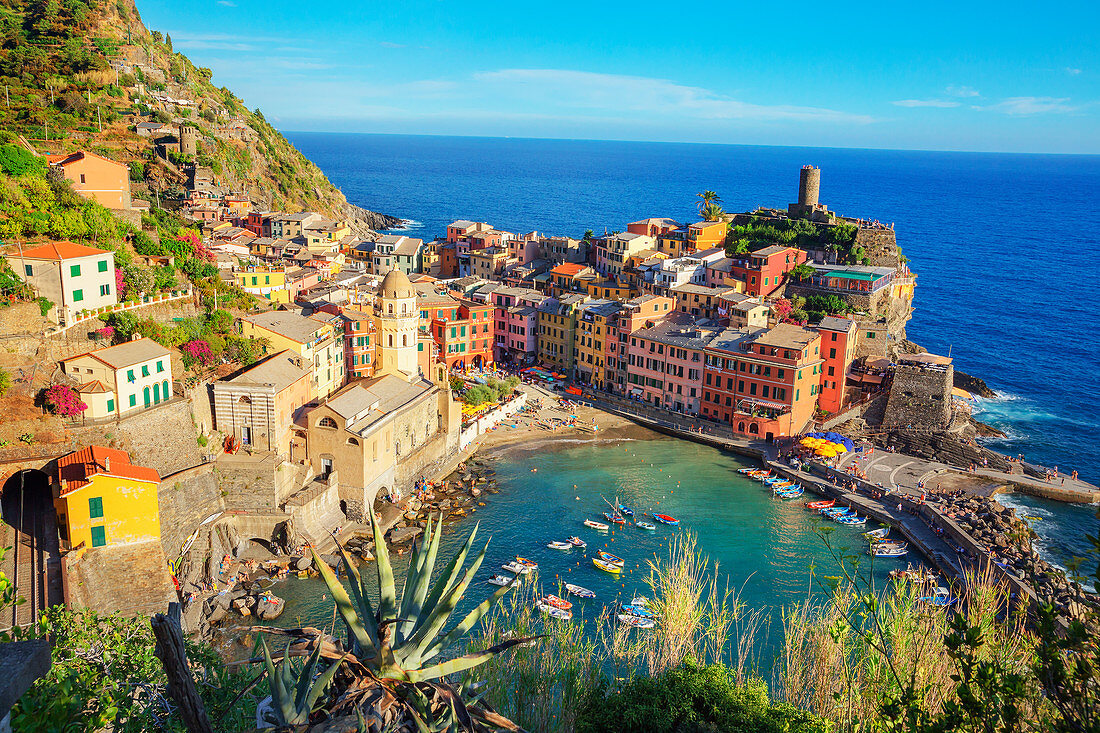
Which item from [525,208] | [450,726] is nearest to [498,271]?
[450,726]

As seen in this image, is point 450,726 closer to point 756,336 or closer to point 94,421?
point 94,421

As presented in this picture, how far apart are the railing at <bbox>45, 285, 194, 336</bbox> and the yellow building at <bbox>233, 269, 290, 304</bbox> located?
7.99 meters

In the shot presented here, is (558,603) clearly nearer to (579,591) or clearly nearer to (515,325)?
(579,591)

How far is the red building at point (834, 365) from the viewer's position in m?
47.3

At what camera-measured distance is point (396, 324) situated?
40562 millimetres

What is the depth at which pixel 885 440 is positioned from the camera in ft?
151

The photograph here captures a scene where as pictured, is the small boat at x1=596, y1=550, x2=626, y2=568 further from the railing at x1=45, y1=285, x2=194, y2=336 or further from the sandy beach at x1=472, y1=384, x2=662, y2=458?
the railing at x1=45, y1=285, x2=194, y2=336

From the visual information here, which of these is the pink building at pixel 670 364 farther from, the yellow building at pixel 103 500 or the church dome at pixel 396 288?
the yellow building at pixel 103 500

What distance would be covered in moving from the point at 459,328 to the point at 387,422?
58.7 feet

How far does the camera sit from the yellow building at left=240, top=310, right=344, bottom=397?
36.2 metres

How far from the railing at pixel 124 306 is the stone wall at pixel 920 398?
3863 centimetres

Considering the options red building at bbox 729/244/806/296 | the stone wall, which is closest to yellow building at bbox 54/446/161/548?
the stone wall

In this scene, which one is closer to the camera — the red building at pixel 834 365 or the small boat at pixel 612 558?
the small boat at pixel 612 558

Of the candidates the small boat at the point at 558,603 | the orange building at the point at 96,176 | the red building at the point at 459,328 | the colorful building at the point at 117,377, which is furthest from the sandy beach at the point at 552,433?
the orange building at the point at 96,176
